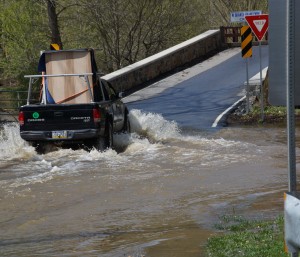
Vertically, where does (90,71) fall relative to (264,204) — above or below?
above

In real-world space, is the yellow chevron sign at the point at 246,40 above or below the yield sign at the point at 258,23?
below

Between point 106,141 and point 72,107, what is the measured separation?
126cm

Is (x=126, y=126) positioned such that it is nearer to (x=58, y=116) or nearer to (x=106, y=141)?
(x=106, y=141)

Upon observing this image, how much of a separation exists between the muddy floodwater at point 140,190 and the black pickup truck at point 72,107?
0.46 meters

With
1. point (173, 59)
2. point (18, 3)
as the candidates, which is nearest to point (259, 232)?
point (173, 59)

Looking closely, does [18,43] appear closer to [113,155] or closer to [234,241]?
[113,155]

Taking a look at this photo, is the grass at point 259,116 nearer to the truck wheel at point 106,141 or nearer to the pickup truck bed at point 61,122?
the truck wheel at point 106,141

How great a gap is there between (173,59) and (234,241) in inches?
894

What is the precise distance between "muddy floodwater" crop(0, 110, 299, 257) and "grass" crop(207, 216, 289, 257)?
9.4 inches

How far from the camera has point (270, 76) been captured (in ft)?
16.4

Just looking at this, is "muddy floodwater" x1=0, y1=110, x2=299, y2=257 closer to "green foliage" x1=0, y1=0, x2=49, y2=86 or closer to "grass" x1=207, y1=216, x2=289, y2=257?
"grass" x1=207, y1=216, x2=289, y2=257

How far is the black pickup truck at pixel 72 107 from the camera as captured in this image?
1605 cm

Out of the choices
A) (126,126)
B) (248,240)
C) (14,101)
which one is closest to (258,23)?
(126,126)

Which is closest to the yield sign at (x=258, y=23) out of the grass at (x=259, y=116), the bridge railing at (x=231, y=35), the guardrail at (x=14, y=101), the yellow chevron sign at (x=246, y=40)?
the yellow chevron sign at (x=246, y=40)
